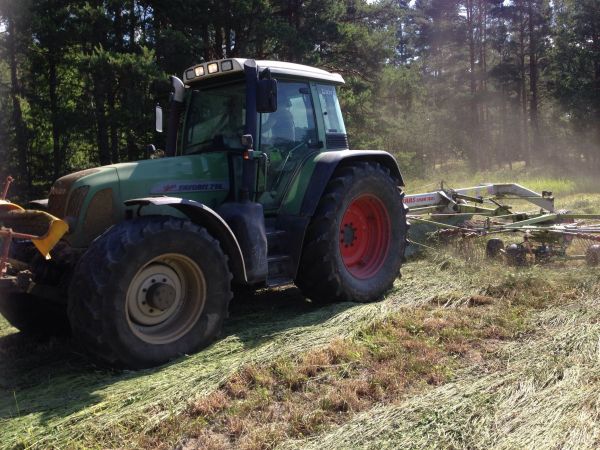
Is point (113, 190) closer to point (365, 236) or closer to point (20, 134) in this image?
point (365, 236)

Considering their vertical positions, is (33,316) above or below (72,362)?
above

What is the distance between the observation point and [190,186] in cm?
473

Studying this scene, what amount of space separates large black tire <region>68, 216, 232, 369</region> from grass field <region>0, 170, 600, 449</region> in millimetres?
187

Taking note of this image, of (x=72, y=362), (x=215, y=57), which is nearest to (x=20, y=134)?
(x=215, y=57)

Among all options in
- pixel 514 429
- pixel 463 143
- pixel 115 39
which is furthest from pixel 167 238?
pixel 463 143

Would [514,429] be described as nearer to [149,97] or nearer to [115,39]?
[149,97]

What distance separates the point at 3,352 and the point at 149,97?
11083 millimetres

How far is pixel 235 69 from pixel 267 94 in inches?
20.3

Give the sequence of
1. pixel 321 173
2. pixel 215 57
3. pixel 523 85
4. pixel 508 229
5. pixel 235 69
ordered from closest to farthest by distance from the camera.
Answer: pixel 235 69
pixel 321 173
pixel 508 229
pixel 215 57
pixel 523 85

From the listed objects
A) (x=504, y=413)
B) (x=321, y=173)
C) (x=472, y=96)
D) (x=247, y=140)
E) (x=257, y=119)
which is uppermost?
(x=472, y=96)

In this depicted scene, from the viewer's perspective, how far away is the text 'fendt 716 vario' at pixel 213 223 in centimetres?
370

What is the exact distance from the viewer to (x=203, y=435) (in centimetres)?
287

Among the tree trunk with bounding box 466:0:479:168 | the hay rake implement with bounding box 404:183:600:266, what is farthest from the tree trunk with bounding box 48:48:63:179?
the tree trunk with bounding box 466:0:479:168

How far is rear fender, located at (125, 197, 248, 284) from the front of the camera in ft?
13.5
